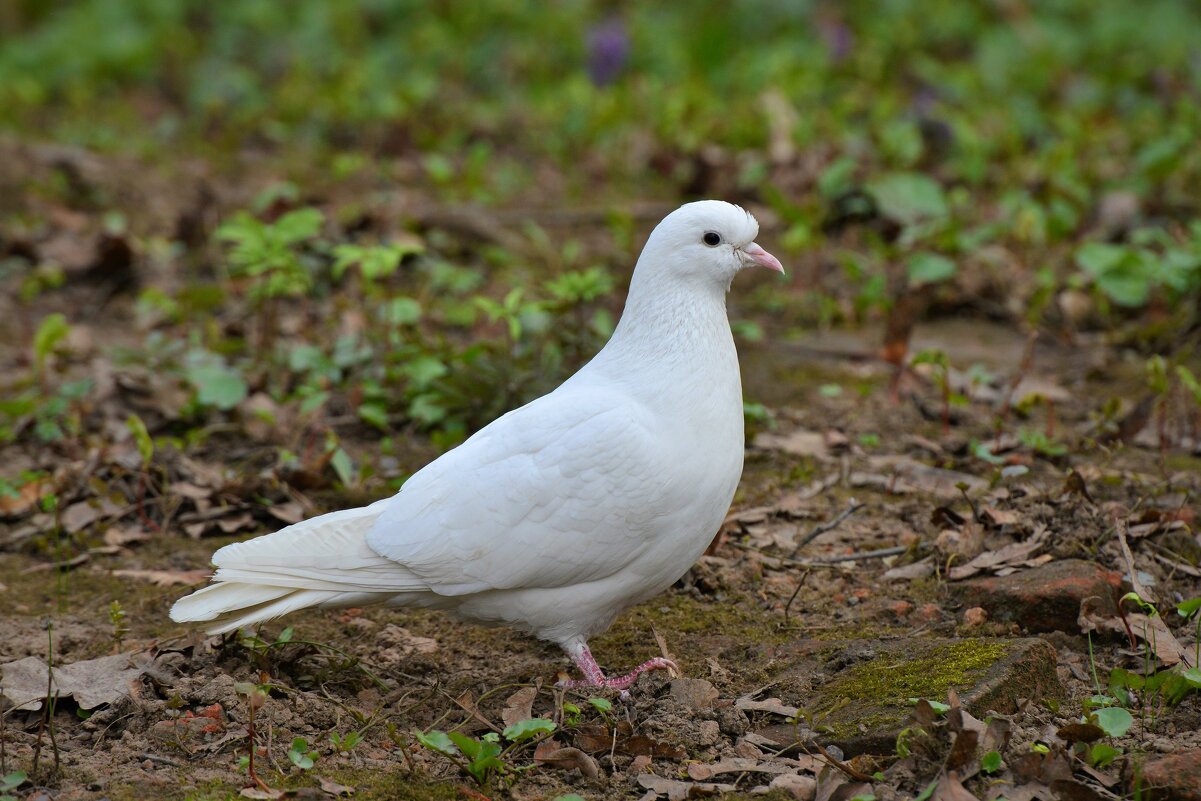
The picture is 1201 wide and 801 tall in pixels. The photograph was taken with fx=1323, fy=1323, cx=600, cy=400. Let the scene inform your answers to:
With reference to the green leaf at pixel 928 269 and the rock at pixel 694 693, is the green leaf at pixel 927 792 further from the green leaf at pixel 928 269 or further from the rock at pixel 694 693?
the green leaf at pixel 928 269

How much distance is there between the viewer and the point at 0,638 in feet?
11.8

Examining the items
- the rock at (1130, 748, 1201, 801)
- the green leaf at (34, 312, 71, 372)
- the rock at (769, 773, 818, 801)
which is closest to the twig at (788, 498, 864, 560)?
the rock at (769, 773, 818, 801)

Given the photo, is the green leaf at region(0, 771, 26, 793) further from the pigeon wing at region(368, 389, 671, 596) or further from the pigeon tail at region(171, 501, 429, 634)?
the pigeon wing at region(368, 389, 671, 596)

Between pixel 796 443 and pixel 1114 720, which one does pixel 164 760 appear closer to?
pixel 1114 720

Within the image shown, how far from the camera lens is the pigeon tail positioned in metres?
3.17

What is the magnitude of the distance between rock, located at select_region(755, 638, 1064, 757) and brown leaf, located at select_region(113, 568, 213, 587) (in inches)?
71.3

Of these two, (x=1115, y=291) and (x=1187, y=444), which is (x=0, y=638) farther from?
(x=1115, y=291)

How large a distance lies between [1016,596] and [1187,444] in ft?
5.15

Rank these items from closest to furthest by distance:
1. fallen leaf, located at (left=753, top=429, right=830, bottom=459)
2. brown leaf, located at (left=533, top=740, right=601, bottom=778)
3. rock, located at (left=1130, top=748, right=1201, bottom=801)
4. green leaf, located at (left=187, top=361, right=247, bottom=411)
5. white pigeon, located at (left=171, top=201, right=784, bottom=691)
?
rock, located at (left=1130, top=748, right=1201, bottom=801) < brown leaf, located at (left=533, top=740, right=601, bottom=778) < white pigeon, located at (left=171, top=201, right=784, bottom=691) < fallen leaf, located at (left=753, top=429, right=830, bottom=459) < green leaf, located at (left=187, top=361, right=247, bottom=411)

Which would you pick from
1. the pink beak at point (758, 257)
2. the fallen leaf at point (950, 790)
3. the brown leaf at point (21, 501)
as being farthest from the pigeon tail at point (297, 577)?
the brown leaf at point (21, 501)

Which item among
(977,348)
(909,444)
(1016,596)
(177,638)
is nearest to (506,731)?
(177,638)

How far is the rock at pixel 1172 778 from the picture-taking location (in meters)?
2.60

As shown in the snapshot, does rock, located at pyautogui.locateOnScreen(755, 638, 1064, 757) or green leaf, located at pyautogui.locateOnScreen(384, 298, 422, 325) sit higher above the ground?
green leaf, located at pyautogui.locateOnScreen(384, 298, 422, 325)

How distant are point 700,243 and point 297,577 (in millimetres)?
1334
